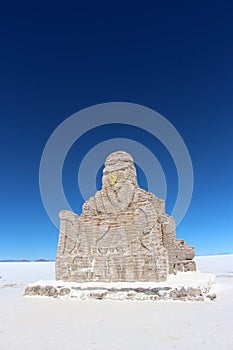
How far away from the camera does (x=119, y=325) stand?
28.3 ft

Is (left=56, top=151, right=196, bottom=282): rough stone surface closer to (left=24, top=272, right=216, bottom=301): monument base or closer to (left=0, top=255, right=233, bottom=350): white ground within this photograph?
(left=24, top=272, right=216, bottom=301): monument base

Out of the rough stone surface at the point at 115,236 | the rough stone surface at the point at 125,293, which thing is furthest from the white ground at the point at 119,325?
the rough stone surface at the point at 115,236

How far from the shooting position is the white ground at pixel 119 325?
684 centimetres

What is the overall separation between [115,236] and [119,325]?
25.1ft

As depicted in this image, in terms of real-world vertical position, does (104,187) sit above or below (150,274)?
above

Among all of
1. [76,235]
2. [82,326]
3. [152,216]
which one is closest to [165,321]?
[82,326]

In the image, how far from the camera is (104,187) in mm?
17828

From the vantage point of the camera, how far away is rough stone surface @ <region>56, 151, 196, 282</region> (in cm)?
1519

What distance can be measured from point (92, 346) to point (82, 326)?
6.76ft

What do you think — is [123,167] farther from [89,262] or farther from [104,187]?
[89,262]

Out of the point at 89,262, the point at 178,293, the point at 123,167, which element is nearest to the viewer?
the point at 178,293

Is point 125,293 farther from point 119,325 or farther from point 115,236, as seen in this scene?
point 119,325

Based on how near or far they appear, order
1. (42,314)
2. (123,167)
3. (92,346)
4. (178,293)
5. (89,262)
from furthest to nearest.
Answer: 1. (123,167)
2. (89,262)
3. (178,293)
4. (42,314)
5. (92,346)

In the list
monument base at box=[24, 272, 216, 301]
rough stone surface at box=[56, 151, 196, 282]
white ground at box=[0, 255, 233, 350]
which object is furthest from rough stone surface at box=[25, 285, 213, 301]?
rough stone surface at box=[56, 151, 196, 282]
